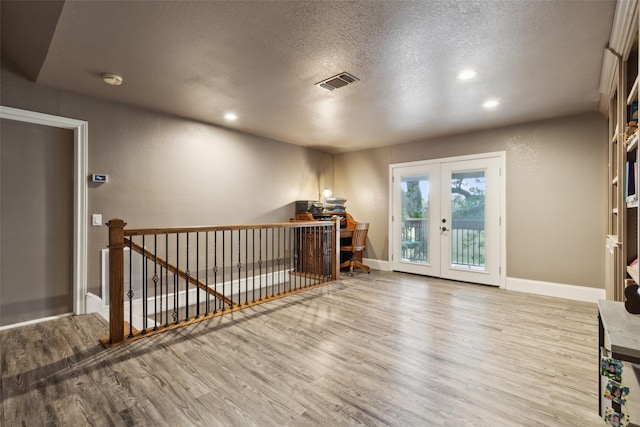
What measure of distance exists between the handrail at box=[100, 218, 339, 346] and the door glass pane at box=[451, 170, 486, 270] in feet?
6.53

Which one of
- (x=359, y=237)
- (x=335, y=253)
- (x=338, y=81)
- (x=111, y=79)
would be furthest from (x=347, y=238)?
A: (x=111, y=79)

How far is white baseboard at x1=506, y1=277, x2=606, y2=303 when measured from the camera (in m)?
3.80

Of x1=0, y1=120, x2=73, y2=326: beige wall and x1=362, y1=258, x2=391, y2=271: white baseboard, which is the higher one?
x1=0, y1=120, x2=73, y2=326: beige wall

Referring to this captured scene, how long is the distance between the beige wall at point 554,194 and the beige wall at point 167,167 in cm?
325

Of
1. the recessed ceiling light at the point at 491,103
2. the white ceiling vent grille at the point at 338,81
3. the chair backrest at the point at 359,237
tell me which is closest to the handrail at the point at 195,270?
the chair backrest at the point at 359,237

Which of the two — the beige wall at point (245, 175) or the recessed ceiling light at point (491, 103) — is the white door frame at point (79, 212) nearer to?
the beige wall at point (245, 175)

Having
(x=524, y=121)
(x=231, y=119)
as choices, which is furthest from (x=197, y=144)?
(x=524, y=121)

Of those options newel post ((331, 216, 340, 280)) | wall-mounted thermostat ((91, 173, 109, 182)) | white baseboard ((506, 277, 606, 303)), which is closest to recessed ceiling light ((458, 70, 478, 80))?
newel post ((331, 216, 340, 280))

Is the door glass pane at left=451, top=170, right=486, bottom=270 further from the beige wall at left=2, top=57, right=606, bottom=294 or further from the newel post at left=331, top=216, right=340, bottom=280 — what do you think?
the newel post at left=331, top=216, right=340, bottom=280

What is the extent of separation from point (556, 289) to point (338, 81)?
3.99 m

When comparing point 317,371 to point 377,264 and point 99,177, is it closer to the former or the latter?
point 99,177

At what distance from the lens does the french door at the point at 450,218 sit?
4586 mm

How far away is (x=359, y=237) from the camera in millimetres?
5625

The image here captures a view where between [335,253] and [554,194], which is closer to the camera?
[554,194]
